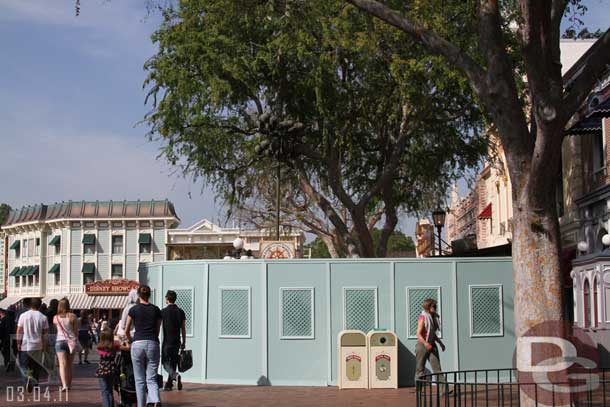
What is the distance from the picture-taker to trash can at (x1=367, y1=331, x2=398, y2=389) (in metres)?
16.5

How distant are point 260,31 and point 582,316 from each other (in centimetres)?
1184

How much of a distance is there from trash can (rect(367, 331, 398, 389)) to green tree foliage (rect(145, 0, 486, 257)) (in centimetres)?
724

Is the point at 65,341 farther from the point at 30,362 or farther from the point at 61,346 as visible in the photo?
the point at 30,362

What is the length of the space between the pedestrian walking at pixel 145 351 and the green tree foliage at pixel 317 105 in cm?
1064

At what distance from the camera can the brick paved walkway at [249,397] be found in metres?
13.8

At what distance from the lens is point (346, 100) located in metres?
24.5

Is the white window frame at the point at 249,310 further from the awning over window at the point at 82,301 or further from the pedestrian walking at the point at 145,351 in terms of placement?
the awning over window at the point at 82,301

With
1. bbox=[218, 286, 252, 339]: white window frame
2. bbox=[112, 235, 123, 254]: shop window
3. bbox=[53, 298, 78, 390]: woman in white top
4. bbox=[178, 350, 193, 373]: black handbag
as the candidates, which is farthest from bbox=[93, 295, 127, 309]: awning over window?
bbox=[178, 350, 193, 373]: black handbag

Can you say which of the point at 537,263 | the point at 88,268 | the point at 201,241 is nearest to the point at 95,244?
the point at 88,268

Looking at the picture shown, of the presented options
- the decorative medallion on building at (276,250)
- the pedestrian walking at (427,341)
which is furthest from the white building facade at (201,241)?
the pedestrian walking at (427,341)

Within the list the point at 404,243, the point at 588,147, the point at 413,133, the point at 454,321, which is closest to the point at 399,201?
the point at 413,133

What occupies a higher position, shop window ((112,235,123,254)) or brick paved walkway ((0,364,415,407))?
shop window ((112,235,123,254))

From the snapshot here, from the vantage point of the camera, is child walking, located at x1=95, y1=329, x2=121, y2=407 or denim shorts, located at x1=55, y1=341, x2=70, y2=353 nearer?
child walking, located at x1=95, y1=329, x2=121, y2=407
